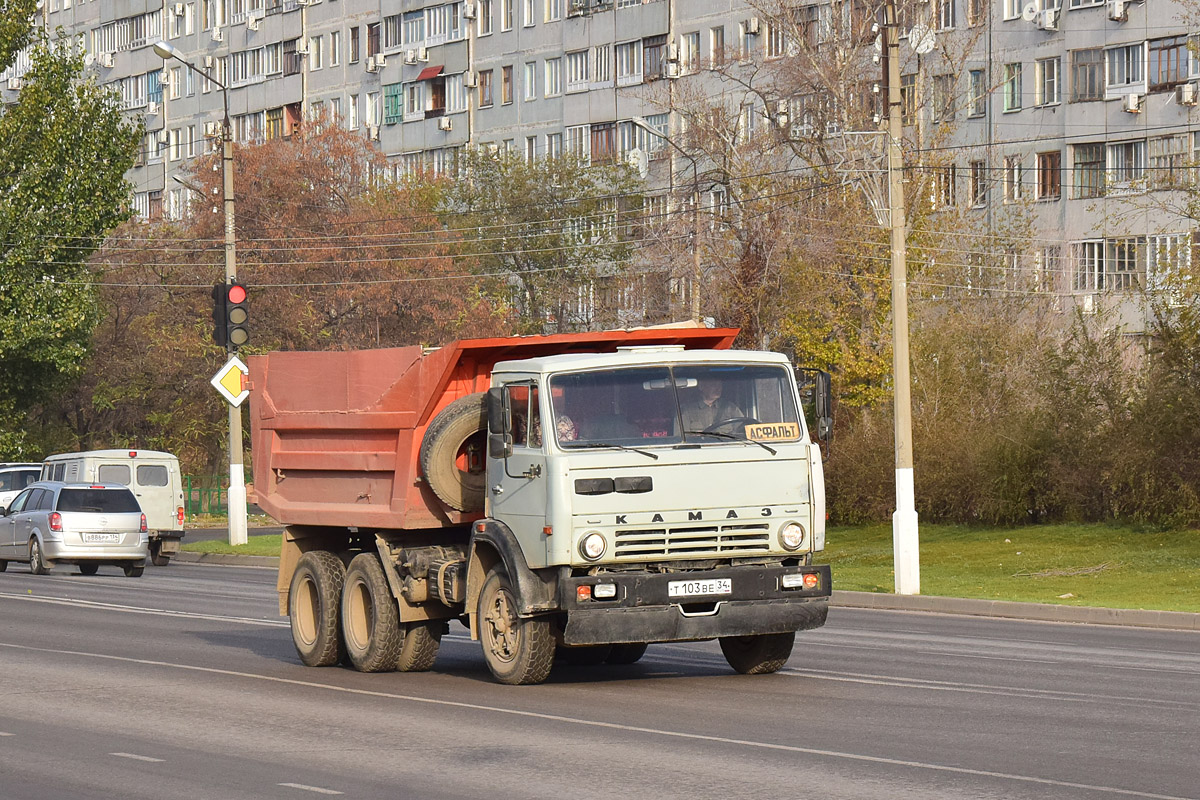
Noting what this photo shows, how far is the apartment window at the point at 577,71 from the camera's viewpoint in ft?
258

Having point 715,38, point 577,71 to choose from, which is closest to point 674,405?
point 715,38

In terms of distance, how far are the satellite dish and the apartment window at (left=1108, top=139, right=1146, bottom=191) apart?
6951mm

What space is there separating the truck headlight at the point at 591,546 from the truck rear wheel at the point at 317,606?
3476 mm

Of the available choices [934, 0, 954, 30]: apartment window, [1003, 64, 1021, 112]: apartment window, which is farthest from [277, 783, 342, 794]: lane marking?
[934, 0, 954, 30]: apartment window

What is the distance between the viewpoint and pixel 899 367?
2720cm

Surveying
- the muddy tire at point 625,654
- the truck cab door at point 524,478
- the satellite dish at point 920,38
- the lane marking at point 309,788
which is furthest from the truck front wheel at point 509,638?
the satellite dish at point 920,38

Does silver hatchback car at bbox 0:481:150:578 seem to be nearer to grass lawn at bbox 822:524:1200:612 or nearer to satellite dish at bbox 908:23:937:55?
grass lawn at bbox 822:524:1200:612

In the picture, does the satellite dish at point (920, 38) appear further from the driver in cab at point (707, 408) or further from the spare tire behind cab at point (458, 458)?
the driver in cab at point (707, 408)

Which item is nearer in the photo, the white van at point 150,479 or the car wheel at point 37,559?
the car wheel at point 37,559

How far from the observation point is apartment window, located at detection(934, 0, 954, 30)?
64.9 meters

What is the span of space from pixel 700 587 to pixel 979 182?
51723 millimetres

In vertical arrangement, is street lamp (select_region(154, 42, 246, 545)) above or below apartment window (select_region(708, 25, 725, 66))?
below

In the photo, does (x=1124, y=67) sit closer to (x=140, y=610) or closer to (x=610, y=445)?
(x=140, y=610)

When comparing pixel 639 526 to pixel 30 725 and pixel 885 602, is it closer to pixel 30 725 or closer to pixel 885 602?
pixel 30 725
